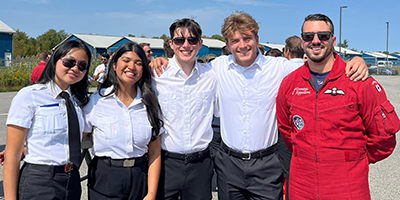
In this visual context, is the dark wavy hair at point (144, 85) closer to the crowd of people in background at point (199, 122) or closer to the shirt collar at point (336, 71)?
the crowd of people in background at point (199, 122)

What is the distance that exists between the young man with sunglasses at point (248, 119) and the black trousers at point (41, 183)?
4.17ft

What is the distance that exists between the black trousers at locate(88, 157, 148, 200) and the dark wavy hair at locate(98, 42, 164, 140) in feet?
1.17

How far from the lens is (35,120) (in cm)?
243

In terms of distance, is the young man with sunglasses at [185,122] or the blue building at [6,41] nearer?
the young man with sunglasses at [185,122]

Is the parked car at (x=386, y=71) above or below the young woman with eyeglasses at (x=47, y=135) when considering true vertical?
above

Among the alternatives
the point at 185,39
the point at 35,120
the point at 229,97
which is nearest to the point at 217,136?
the point at 229,97

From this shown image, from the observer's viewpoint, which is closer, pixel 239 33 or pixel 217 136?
pixel 239 33

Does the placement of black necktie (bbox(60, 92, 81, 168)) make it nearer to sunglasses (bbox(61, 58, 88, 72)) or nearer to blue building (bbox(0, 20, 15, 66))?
sunglasses (bbox(61, 58, 88, 72))

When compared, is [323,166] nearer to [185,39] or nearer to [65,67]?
[185,39]

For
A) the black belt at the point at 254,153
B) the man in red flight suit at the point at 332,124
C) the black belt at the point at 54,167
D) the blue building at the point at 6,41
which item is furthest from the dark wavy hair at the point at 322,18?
the blue building at the point at 6,41

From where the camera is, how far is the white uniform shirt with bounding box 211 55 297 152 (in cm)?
310

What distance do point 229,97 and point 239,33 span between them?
599mm

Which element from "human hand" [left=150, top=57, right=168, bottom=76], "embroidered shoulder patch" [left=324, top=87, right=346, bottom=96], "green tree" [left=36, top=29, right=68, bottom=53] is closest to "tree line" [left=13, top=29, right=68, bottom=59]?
"green tree" [left=36, top=29, right=68, bottom=53]

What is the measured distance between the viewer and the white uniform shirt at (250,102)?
310 cm
